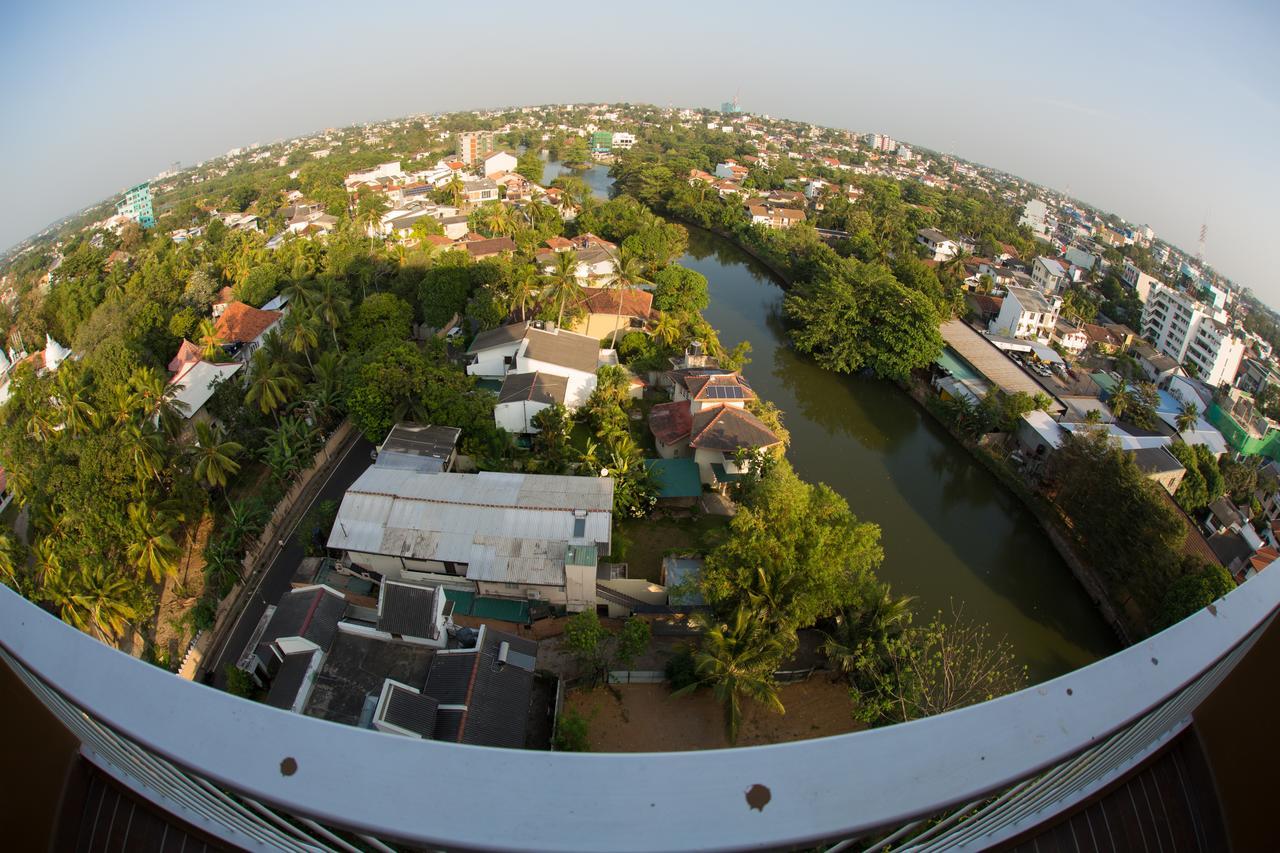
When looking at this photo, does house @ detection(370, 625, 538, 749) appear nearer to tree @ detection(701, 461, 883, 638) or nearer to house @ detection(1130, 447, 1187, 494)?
tree @ detection(701, 461, 883, 638)

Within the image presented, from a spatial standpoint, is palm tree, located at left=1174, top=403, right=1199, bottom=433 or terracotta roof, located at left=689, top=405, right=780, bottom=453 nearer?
terracotta roof, located at left=689, top=405, right=780, bottom=453

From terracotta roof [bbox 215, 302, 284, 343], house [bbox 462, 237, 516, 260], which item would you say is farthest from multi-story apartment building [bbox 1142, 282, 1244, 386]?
terracotta roof [bbox 215, 302, 284, 343]

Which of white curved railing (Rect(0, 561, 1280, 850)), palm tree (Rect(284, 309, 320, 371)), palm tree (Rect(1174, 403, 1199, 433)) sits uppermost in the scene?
white curved railing (Rect(0, 561, 1280, 850))

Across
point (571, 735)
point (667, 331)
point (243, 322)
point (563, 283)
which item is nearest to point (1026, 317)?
point (667, 331)

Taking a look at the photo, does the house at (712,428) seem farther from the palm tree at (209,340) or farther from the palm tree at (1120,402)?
the palm tree at (209,340)

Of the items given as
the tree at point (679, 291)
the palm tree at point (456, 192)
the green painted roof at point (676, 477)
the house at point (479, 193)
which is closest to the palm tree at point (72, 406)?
the green painted roof at point (676, 477)

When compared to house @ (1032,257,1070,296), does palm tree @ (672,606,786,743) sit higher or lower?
higher
